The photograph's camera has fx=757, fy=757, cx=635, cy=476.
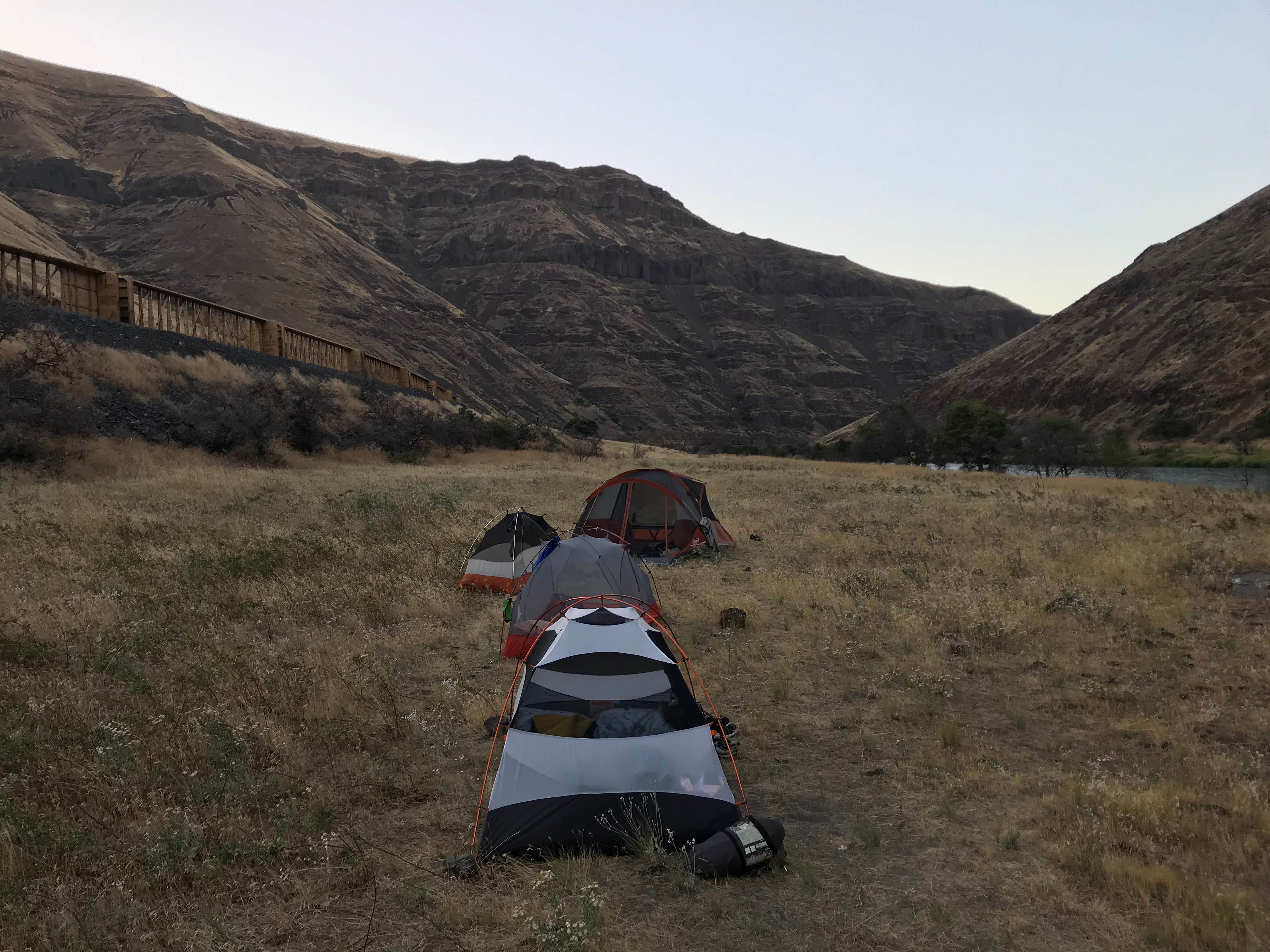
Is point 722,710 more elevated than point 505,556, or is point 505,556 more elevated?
point 505,556

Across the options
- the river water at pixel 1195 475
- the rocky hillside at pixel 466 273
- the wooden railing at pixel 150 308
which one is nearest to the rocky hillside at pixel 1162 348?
the river water at pixel 1195 475

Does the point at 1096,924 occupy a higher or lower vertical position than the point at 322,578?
lower

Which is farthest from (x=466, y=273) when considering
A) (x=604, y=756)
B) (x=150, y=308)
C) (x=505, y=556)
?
(x=604, y=756)

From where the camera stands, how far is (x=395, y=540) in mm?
15281

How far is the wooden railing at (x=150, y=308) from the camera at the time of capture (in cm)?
2772

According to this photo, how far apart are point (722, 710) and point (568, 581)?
2.72 meters

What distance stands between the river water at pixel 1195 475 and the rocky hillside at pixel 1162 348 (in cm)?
1001

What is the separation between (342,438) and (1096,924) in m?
36.5

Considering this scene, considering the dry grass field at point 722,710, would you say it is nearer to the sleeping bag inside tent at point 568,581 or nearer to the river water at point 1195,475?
the sleeping bag inside tent at point 568,581

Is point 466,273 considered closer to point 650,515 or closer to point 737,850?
point 650,515

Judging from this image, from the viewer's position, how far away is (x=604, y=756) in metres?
5.50

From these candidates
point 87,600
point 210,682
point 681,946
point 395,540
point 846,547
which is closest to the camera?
point 681,946

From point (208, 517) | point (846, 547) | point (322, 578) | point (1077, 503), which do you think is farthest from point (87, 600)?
point (1077, 503)

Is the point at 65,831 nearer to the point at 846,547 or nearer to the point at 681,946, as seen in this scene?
the point at 681,946
